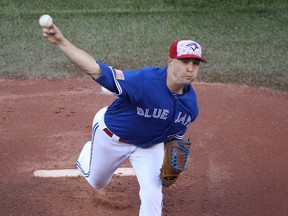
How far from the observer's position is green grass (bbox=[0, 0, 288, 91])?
8727mm

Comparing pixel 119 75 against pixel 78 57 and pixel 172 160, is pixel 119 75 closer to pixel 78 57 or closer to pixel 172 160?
pixel 78 57

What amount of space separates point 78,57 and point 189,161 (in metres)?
2.66

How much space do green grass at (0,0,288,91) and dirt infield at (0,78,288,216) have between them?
64cm

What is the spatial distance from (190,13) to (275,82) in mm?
3240

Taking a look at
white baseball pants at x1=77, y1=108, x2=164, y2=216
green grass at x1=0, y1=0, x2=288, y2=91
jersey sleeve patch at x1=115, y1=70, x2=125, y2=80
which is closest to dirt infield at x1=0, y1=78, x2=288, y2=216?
white baseball pants at x1=77, y1=108, x2=164, y2=216

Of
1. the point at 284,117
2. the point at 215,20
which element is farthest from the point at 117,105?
the point at 215,20

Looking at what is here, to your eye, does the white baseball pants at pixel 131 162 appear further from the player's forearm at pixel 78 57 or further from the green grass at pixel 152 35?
the green grass at pixel 152 35

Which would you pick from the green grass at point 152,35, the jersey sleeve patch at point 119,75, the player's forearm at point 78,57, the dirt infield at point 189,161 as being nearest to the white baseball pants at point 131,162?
the dirt infield at point 189,161

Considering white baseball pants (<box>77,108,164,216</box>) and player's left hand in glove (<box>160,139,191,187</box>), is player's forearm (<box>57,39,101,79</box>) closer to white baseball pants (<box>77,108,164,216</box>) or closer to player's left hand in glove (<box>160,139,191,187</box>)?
white baseball pants (<box>77,108,164,216</box>)

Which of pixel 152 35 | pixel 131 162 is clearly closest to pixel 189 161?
pixel 131 162

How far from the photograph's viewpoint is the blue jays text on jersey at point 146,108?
14.0 ft

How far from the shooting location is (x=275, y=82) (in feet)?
27.8

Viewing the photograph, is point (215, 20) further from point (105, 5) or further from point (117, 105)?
point (117, 105)

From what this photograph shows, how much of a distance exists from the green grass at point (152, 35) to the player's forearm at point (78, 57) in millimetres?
4450
